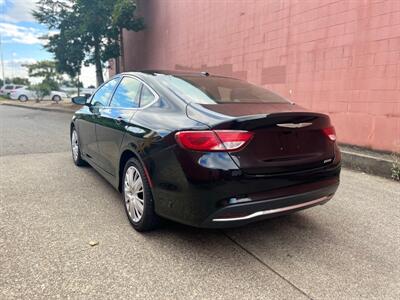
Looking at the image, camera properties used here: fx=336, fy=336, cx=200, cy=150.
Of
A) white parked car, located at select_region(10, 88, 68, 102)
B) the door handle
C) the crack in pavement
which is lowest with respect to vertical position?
the crack in pavement

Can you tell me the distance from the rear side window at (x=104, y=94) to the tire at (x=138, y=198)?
4.49 feet

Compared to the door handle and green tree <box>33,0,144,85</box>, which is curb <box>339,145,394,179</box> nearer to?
the door handle

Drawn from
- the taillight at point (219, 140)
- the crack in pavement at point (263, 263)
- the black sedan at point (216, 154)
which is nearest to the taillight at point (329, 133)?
the black sedan at point (216, 154)

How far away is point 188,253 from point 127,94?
196cm

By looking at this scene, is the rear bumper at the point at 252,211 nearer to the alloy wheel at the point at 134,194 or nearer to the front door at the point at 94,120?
the alloy wheel at the point at 134,194

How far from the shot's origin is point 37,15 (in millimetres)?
17062

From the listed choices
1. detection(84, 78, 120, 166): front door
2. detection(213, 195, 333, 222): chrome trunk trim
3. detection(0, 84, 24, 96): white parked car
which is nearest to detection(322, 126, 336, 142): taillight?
detection(213, 195, 333, 222): chrome trunk trim

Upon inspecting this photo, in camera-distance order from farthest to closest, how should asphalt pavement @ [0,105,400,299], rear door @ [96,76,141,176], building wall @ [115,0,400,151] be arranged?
1. building wall @ [115,0,400,151]
2. rear door @ [96,76,141,176]
3. asphalt pavement @ [0,105,400,299]

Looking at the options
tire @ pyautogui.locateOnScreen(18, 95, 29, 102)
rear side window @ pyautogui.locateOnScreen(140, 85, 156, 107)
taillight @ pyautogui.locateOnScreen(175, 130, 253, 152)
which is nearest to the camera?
taillight @ pyautogui.locateOnScreen(175, 130, 253, 152)

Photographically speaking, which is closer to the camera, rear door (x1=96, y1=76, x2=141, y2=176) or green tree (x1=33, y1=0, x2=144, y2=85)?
rear door (x1=96, y1=76, x2=141, y2=176)

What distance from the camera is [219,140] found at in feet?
8.11

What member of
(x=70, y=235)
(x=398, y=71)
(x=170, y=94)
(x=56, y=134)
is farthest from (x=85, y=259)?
(x=56, y=134)

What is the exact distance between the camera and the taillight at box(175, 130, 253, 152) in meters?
2.47

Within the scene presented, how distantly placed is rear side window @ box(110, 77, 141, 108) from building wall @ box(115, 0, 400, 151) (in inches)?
173
